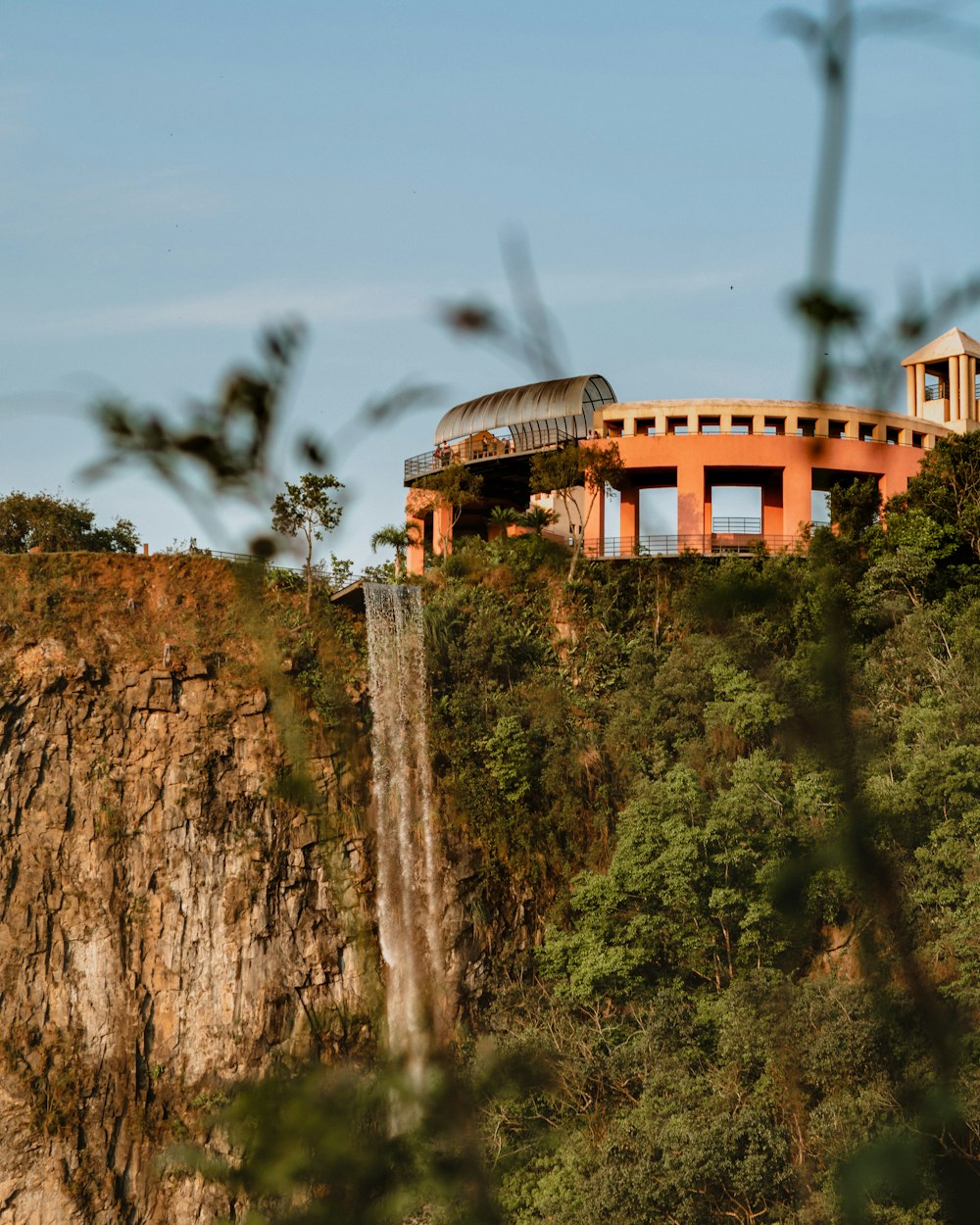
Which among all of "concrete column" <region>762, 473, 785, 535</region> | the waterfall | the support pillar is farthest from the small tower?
the waterfall

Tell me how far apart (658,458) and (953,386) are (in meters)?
10.4

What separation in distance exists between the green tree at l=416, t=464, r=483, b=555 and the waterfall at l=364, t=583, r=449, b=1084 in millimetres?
3841

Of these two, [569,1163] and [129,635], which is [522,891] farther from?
[129,635]

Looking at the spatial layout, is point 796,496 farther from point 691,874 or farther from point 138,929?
point 138,929

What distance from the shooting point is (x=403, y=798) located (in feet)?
88.0

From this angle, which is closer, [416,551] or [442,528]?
[442,528]

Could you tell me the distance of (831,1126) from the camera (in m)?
19.8

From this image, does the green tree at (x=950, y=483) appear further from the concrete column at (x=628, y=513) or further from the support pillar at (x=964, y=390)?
the support pillar at (x=964, y=390)

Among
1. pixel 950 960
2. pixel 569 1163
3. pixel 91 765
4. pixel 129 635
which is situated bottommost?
pixel 569 1163

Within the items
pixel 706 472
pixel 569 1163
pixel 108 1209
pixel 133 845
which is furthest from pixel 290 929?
pixel 706 472

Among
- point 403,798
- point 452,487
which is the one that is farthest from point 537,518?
point 403,798

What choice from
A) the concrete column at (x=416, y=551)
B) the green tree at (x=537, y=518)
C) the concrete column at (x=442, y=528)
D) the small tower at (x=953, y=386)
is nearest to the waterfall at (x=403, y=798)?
the green tree at (x=537, y=518)

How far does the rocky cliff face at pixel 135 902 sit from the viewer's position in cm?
2420

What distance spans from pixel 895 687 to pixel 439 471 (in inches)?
477
